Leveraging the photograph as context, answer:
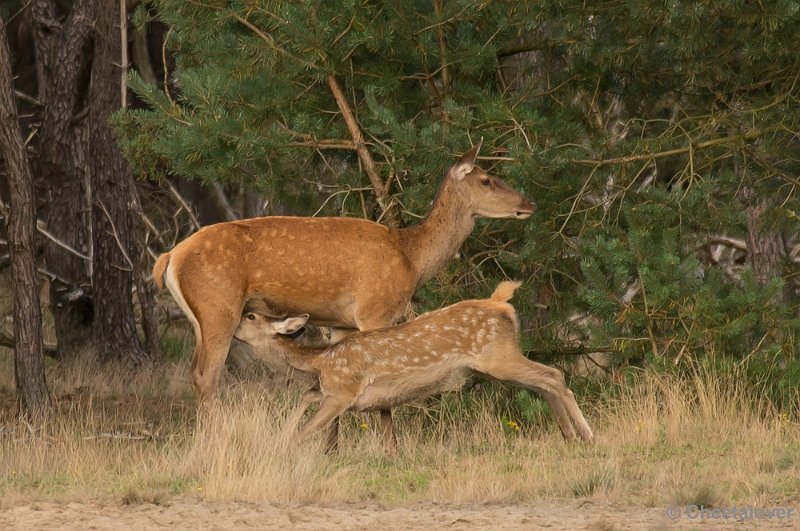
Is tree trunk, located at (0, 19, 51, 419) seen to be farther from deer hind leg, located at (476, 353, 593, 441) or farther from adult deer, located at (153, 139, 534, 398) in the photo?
deer hind leg, located at (476, 353, 593, 441)

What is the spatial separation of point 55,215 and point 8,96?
537 centimetres

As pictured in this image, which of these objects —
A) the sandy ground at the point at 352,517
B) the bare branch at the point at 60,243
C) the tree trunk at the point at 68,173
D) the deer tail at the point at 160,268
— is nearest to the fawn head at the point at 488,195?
the deer tail at the point at 160,268

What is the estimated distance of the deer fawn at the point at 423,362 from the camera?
9.55 meters

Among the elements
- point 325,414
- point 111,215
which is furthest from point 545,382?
point 111,215

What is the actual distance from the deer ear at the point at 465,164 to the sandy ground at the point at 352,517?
3.69 metres

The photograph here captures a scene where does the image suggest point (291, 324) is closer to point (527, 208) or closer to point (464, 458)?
point (464, 458)

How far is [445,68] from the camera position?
11.5 metres

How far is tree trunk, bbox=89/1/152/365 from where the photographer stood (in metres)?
15.4

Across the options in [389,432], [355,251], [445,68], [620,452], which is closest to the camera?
[620,452]

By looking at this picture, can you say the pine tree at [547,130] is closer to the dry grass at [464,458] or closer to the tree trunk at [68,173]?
the dry grass at [464,458]

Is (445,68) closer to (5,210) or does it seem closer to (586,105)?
(586,105)

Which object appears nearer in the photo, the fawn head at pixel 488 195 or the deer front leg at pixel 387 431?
the deer front leg at pixel 387 431

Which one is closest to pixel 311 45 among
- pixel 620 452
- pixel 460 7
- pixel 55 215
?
pixel 460 7

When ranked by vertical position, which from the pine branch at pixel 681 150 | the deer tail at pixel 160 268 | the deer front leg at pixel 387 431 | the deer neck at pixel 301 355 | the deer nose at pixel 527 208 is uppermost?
the pine branch at pixel 681 150
